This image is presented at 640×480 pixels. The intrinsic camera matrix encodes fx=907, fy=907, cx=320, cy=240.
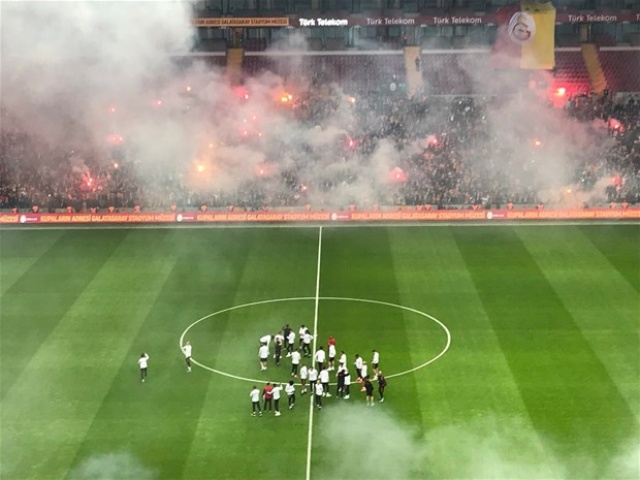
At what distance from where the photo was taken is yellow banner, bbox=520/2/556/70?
4353 centimetres

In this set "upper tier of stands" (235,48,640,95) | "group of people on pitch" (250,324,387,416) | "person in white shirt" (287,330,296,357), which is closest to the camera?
"group of people on pitch" (250,324,387,416)

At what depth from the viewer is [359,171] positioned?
133 ft

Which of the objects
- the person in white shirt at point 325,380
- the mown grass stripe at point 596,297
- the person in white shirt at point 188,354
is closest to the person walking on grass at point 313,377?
the person in white shirt at point 325,380

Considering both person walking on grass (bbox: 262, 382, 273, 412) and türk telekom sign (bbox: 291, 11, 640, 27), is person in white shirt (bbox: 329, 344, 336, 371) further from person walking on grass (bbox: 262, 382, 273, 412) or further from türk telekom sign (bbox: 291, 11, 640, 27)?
türk telekom sign (bbox: 291, 11, 640, 27)

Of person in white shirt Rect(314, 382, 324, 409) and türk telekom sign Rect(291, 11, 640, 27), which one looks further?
türk telekom sign Rect(291, 11, 640, 27)

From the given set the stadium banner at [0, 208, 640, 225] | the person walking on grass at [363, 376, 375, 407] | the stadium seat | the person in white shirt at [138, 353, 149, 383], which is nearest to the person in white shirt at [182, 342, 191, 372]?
the person in white shirt at [138, 353, 149, 383]

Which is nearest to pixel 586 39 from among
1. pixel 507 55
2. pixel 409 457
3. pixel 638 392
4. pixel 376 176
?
pixel 507 55

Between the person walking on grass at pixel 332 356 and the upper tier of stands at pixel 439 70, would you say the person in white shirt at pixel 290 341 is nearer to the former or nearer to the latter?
the person walking on grass at pixel 332 356

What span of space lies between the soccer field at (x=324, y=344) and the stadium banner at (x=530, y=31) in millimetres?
11466

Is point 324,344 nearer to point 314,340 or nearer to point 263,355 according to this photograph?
point 314,340

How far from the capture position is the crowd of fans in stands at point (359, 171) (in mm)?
38469

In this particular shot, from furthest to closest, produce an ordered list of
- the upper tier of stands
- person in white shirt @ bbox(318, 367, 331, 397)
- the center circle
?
1. the upper tier of stands
2. the center circle
3. person in white shirt @ bbox(318, 367, 331, 397)

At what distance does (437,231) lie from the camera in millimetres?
35875

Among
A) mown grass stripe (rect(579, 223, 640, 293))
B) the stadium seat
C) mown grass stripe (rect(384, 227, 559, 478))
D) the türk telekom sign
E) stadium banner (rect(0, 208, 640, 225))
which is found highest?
the türk telekom sign
